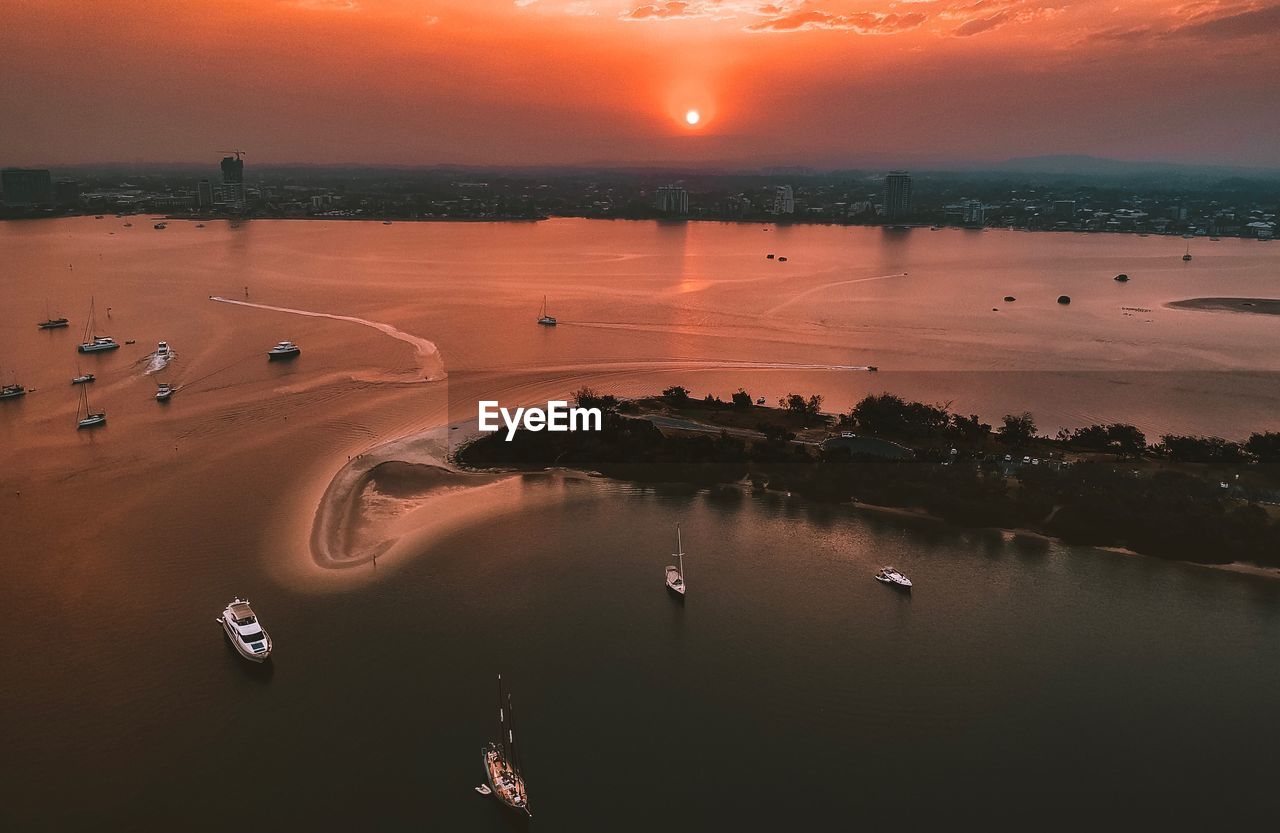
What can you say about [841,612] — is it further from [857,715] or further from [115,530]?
[115,530]

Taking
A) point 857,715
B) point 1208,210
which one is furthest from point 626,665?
point 1208,210

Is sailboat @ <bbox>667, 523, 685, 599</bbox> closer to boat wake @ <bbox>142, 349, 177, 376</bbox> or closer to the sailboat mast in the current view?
the sailboat mast

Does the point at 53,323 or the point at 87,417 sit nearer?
the point at 87,417

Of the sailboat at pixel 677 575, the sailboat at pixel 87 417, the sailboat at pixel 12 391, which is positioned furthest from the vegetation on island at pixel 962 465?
the sailboat at pixel 12 391

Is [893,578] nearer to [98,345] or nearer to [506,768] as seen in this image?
[506,768]

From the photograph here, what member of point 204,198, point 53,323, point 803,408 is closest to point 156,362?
point 53,323

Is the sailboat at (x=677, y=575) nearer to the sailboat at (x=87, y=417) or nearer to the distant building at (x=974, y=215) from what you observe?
the sailboat at (x=87, y=417)

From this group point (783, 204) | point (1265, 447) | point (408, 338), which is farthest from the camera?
point (783, 204)
